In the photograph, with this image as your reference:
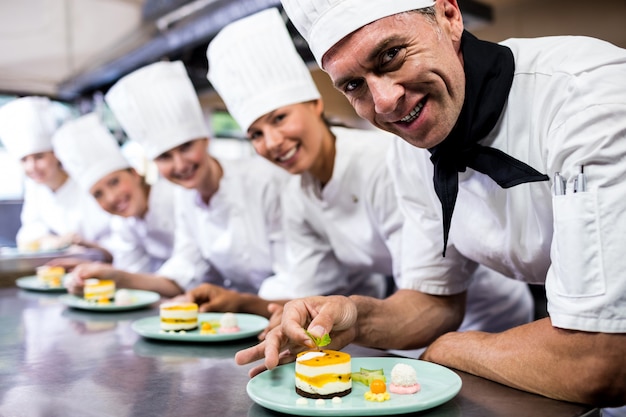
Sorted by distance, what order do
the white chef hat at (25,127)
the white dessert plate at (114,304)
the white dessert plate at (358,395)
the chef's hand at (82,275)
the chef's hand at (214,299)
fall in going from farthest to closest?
the white chef hat at (25,127)
the chef's hand at (82,275)
the white dessert plate at (114,304)
the chef's hand at (214,299)
the white dessert plate at (358,395)

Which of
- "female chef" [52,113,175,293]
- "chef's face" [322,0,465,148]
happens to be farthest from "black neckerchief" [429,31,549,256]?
"female chef" [52,113,175,293]

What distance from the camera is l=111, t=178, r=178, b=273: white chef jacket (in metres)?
3.71

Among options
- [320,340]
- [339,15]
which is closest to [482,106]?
[339,15]

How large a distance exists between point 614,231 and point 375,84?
538mm

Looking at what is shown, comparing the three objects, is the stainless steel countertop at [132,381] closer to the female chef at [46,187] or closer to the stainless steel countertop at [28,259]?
the stainless steel countertop at [28,259]

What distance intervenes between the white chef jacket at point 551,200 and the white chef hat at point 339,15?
31 centimetres

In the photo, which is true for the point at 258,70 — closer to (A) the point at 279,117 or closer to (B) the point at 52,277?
(A) the point at 279,117

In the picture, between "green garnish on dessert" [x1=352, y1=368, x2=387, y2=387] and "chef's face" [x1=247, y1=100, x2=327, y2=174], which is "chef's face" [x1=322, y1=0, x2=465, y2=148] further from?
"chef's face" [x1=247, y1=100, x2=327, y2=174]

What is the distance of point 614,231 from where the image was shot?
1041 millimetres

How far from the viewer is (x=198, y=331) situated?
5.66ft

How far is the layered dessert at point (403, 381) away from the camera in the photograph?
1.04m

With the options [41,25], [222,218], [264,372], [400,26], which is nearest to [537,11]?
[222,218]

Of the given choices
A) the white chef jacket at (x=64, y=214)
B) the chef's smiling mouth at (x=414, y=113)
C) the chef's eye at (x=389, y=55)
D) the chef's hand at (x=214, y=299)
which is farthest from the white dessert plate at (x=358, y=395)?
the white chef jacket at (x=64, y=214)

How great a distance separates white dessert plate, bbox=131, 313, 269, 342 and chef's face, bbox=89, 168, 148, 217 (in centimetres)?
195
